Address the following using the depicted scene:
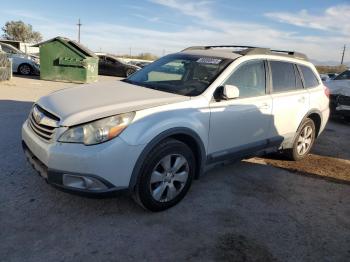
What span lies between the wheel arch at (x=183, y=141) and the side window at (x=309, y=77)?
2.66 meters

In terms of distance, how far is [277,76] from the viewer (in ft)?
16.8

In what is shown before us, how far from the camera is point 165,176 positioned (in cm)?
372

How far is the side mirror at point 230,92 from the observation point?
4051 mm

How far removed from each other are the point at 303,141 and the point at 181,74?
2.52 metres

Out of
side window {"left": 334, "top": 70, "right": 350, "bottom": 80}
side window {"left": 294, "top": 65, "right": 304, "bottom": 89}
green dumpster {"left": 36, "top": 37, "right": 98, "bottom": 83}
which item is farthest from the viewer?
green dumpster {"left": 36, "top": 37, "right": 98, "bottom": 83}

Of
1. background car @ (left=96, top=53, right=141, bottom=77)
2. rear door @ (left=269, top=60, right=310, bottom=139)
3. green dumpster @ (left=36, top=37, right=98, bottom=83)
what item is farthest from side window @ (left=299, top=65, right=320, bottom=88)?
background car @ (left=96, top=53, right=141, bottom=77)

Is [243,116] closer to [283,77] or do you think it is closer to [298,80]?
[283,77]

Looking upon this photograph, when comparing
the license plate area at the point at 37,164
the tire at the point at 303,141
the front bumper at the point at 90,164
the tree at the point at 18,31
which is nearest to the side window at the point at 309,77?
the tire at the point at 303,141

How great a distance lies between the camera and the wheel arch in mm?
3385

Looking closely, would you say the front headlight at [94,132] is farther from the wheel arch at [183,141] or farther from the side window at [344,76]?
the side window at [344,76]

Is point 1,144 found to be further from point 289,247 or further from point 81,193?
point 289,247

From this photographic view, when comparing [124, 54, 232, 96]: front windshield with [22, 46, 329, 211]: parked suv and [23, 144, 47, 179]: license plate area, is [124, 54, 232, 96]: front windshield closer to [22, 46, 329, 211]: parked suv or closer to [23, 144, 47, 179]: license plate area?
[22, 46, 329, 211]: parked suv

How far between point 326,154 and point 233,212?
3488 millimetres

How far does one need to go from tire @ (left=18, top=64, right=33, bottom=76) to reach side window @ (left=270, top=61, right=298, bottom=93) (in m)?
15.7
